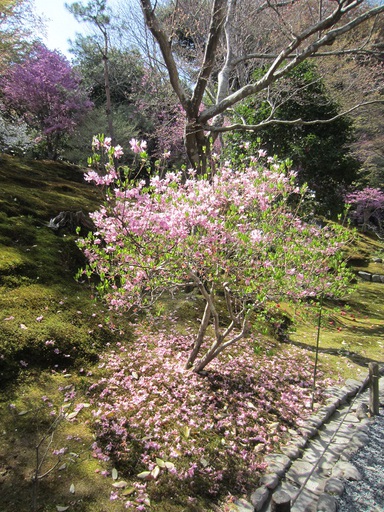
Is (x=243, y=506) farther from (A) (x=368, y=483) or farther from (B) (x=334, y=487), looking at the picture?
(A) (x=368, y=483)

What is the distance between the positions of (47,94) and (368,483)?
17.8 meters

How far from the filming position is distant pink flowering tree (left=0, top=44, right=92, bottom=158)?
14.9 meters

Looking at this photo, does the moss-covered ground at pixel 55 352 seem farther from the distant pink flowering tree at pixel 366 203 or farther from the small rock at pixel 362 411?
the distant pink flowering tree at pixel 366 203

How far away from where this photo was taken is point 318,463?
3.13 metres

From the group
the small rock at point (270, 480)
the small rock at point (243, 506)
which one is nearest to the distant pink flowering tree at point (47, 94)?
the small rock at point (270, 480)

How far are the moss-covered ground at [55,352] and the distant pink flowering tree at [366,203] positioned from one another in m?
12.9

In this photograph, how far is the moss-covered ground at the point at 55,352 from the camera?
2.34 meters

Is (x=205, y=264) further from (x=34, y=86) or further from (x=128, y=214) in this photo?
(x=34, y=86)

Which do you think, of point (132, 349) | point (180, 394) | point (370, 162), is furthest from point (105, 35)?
point (370, 162)

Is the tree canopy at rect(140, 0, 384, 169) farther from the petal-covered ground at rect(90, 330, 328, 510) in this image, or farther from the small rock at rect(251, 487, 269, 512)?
the small rock at rect(251, 487, 269, 512)

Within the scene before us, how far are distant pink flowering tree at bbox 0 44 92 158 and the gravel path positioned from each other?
52.8 feet

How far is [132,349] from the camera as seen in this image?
429 centimetres

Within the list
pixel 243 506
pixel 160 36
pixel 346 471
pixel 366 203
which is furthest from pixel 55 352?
pixel 366 203

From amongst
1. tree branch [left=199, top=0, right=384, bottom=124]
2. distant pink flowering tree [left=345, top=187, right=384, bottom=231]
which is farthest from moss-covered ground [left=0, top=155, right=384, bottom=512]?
distant pink flowering tree [left=345, top=187, right=384, bottom=231]
